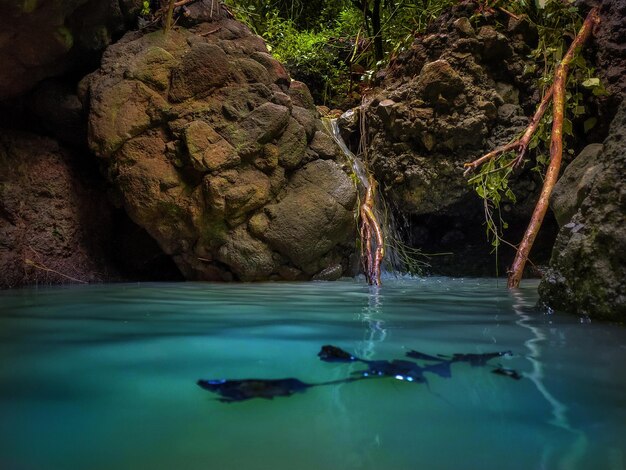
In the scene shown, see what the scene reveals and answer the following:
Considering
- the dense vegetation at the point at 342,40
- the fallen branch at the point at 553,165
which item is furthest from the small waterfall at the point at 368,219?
the dense vegetation at the point at 342,40

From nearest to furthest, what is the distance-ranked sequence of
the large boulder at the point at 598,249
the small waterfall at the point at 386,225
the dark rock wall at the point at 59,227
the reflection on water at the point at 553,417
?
the reflection on water at the point at 553,417, the large boulder at the point at 598,249, the dark rock wall at the point at 59,227, the small waterfall at the point at 386,225

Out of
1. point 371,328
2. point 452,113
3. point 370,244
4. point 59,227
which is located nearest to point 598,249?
point 371,328

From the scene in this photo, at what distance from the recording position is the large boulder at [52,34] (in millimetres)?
3883

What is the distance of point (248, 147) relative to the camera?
4945mm

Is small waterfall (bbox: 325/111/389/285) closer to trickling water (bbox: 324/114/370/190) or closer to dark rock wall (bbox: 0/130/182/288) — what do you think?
trickling water (bbox: 324/114/370/190)

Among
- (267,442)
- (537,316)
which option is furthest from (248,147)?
(267,442)

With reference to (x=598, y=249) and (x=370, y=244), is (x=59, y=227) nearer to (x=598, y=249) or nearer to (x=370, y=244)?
(x=370, y=244)

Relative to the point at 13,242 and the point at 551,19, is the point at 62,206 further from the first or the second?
the point at 551,19

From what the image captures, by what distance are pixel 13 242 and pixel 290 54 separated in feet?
17.9

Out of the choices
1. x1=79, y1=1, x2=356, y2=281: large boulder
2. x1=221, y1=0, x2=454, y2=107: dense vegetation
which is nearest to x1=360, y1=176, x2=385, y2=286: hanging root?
x1=79, y1=1, x2=356, y2=281: large boulder

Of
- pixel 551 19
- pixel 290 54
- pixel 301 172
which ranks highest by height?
pixel 290 54

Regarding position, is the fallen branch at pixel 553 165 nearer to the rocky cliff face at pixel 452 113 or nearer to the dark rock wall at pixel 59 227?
the rocky cliff face at pixel 452 113

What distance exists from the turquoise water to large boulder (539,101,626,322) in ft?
0.79

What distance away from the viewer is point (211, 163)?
15.7ft
